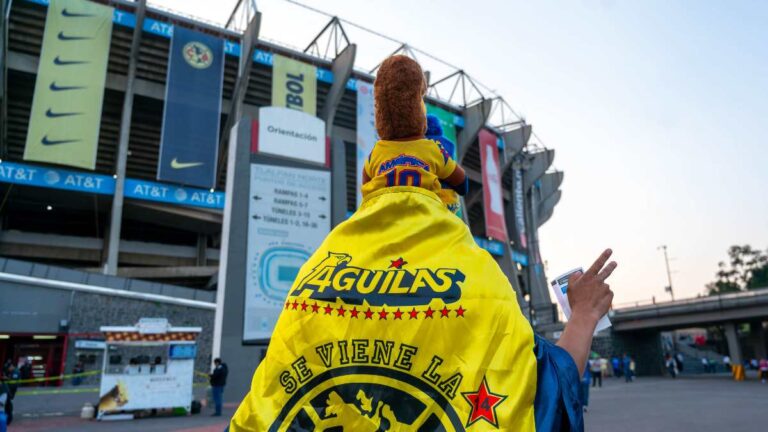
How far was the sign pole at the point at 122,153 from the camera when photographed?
26375 mm

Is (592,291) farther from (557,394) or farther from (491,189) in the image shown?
(491,189)

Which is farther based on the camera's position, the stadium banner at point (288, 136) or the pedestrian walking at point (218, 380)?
the stadium banner at point (288, 136)

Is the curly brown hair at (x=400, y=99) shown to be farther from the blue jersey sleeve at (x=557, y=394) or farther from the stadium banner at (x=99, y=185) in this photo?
the stadium banner at (x=99, y=185)

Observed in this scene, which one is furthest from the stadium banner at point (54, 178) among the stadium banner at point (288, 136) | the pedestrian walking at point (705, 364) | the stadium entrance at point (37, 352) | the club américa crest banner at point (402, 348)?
the pedestrian walking at point (705, 364)

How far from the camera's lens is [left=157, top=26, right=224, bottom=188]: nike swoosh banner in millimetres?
25875

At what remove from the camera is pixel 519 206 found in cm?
4331

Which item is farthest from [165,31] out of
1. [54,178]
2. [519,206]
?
[519,206]

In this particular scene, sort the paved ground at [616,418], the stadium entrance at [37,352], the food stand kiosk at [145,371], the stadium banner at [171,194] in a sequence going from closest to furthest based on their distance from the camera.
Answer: the paved ground at [616,418] < the food stand kiosk at [145,371] < the stadium entrance at [37,352] < the stadium banner at [171,194]

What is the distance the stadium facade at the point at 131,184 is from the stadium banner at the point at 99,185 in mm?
54

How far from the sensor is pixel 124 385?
11.7 m

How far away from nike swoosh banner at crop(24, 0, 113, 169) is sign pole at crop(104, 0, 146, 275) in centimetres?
159

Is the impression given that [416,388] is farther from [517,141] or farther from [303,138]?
[517,141]

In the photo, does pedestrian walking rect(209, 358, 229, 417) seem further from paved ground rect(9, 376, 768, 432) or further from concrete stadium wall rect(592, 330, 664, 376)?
concrete stadium wall rect(592, 330, 664, 376)

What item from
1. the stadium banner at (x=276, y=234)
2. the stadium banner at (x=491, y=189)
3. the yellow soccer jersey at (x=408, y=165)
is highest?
the stadium banner at (x=491, y=189)
